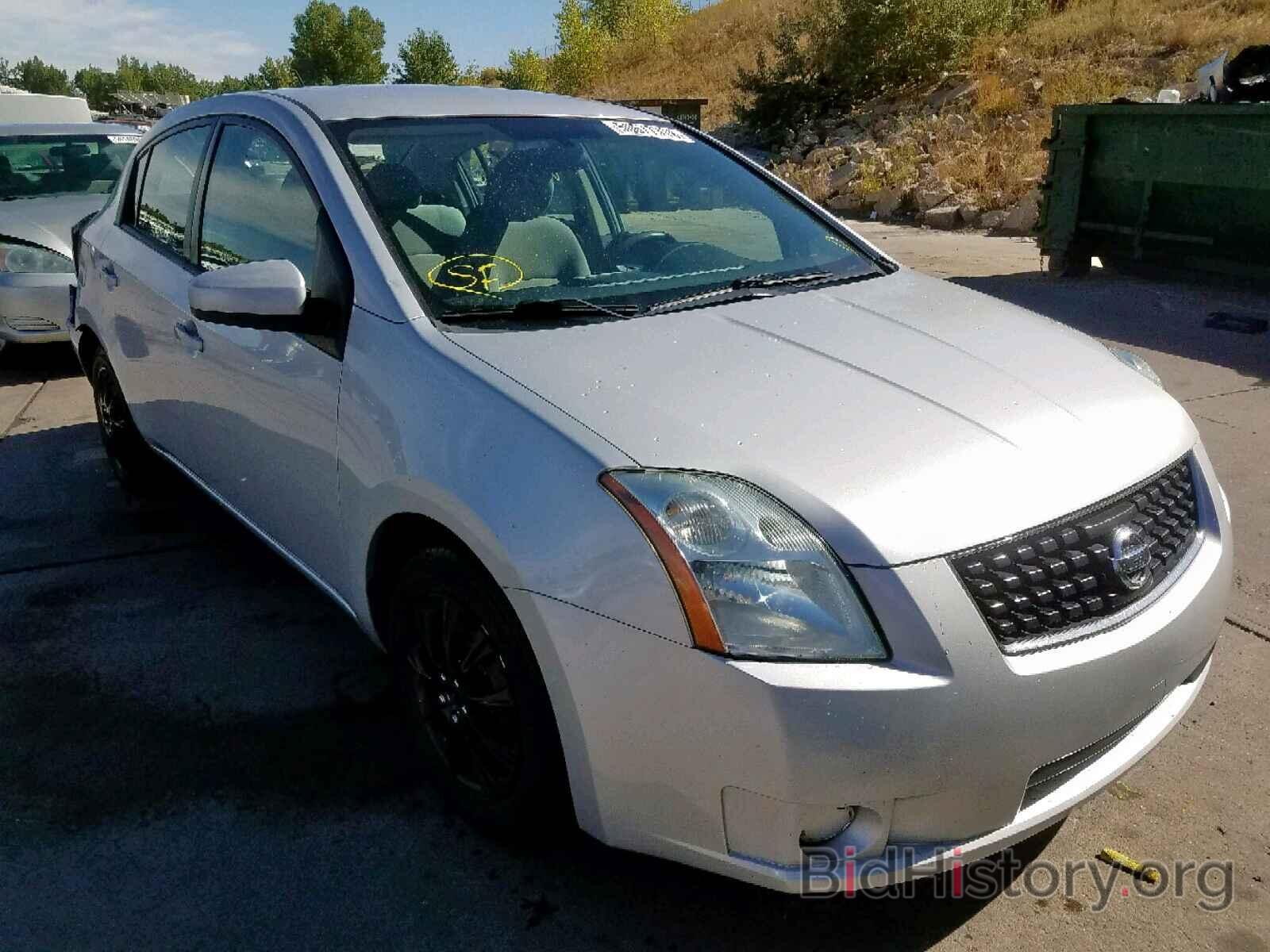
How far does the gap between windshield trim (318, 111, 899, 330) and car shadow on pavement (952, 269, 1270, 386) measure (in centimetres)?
407

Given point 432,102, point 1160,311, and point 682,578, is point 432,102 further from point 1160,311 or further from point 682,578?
point 1160,311

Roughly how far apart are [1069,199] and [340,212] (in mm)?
8713

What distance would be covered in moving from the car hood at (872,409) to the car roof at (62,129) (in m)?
7.36

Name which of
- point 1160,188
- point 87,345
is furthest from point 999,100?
point 87,345

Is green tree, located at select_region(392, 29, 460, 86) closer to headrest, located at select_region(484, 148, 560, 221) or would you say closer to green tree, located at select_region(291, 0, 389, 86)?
green tree, located at select_region(291, 0, 389, 86)

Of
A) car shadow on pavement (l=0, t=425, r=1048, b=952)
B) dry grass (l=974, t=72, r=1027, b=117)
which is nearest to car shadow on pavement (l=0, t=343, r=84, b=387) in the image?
car shadow on pavement (l=0, t=425, r=1048, b=952)

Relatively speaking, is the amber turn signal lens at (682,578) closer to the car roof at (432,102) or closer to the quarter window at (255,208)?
the quarter window at (255,208)

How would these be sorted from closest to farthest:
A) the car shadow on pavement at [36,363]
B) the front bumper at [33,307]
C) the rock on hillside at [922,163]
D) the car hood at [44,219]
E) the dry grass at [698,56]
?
the front bumper at [33,307], the car hood at [44,219], the car shadow on pavement at [36,363], the rock on hillside at [922,163], the dry grass at [698,56]

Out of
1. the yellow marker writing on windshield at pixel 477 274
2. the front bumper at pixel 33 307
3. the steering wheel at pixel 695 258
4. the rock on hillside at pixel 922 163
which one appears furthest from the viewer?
the rock on hillside at pixel 922 163

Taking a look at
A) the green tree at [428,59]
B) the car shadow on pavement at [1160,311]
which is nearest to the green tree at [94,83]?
the green tree at [428,59]

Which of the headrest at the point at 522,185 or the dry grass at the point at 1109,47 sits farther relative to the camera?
the dry grass at the point at 1109,47

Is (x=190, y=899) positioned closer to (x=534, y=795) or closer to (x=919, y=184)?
(x=534, y=795)

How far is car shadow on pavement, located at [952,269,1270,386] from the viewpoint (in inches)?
279

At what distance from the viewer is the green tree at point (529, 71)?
51.6 metres
